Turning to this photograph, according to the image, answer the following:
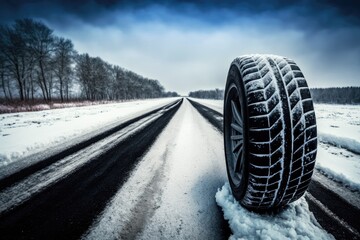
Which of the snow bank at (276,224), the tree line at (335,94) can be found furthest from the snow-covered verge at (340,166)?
the tree line at (335,94)

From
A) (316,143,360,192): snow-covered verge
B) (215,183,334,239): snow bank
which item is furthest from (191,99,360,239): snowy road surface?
(215,183,334,239): snow bank

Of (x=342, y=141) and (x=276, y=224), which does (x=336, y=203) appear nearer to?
(x=276, y=224)

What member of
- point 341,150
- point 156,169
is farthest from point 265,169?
point 341,150

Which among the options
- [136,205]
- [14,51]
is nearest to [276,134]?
[136,205]

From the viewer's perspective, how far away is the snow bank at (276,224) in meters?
1.42

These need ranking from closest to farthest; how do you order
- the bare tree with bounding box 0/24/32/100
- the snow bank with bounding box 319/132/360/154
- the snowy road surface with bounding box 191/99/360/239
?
the snowy road surface with bounding box 191/99/360/239 → the snow bank with bounding box 319/132/360/154 → the bare tree with bounding box 0/24/32/100

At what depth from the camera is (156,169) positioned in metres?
2.90

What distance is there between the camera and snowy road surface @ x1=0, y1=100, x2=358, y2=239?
1.55 meters

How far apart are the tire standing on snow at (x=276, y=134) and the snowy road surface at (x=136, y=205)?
27 centimetres

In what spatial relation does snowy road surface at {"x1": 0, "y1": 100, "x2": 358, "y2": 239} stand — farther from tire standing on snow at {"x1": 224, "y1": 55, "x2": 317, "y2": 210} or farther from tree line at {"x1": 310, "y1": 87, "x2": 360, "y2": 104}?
tree line at {"x1": 310, "y1": 87, "x2": 360, "y2": 104}

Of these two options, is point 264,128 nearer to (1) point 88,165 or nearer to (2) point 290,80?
(2) point 290,80

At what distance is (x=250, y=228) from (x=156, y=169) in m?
1.71

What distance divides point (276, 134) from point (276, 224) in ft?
2.65

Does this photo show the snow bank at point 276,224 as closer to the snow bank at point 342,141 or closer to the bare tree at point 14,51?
the snow bank at point 342,141
